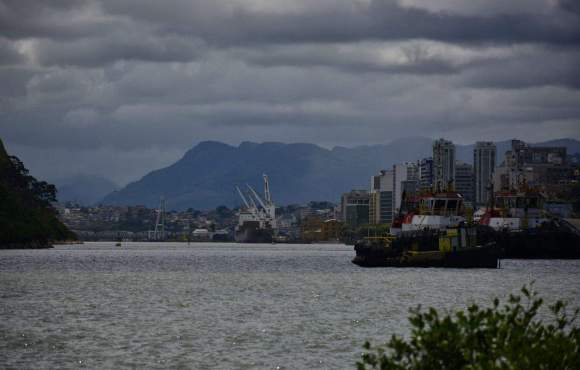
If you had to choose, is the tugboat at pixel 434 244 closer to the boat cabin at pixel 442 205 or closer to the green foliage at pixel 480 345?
the boat cabin at pixel 442 205

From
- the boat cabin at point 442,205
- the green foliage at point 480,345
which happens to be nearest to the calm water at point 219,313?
the green foliage at point 480,345

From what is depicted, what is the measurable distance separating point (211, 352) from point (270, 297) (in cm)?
3875

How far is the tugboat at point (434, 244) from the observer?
14488cm

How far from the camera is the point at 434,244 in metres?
156

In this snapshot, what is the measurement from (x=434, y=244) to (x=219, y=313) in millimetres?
82160

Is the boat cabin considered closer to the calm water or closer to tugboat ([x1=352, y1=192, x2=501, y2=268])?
tugboat ([x1=352, y1=192, x2=501, y2=268])

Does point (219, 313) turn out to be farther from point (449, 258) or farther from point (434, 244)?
point (434, 244)

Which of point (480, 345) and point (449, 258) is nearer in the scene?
point (480, 345)

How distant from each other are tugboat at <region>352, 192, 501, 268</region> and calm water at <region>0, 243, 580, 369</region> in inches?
223

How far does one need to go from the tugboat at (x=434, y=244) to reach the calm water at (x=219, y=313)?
567 cm

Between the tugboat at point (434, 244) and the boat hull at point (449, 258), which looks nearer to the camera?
the boat hull at point (449, 258)

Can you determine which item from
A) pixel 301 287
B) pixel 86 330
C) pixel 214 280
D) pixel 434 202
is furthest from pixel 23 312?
pixel 434 202

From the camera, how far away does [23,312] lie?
3029 inches

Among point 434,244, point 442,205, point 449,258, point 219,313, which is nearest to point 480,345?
point 219,313
